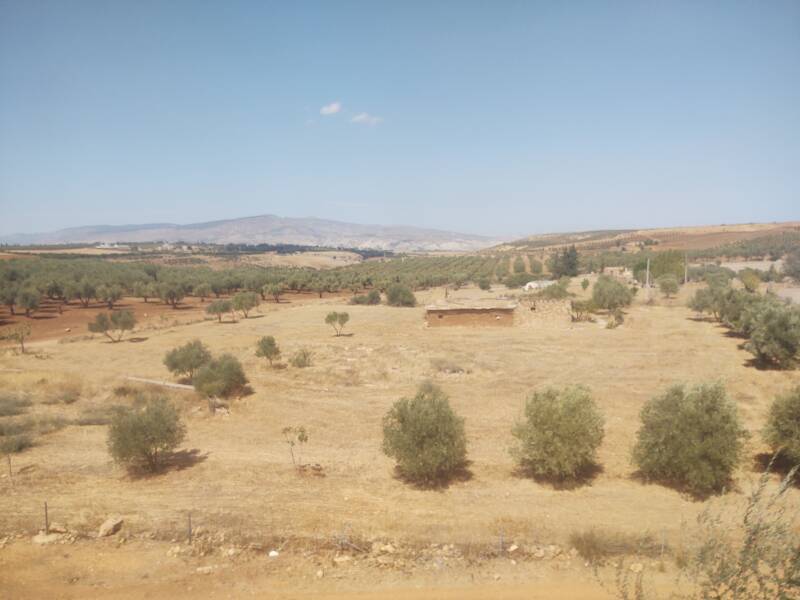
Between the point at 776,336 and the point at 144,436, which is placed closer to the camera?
the point at 144,436

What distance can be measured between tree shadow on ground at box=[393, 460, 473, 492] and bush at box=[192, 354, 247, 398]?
10374 millimetres

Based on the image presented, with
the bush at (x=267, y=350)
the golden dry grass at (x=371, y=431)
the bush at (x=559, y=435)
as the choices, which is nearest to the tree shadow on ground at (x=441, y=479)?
the golden dry grass at (x=371, y=431)

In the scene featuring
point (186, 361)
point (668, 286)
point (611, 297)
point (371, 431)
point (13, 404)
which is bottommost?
point (371, 431)

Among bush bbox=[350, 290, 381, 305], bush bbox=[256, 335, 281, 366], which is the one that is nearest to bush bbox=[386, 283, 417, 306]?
bush bbox=[350, 290, 381, 305]

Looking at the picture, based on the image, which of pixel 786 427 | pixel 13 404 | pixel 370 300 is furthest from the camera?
pixel 370 300

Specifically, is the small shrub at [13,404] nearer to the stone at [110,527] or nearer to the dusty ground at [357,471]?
the dusty ground at [357,471]

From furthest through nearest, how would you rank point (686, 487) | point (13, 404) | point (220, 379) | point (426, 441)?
1. point (220, 379)
2. point (13, 404)
3. point (426, 441)
4. point (686, 487)

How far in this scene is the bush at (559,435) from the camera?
12.2 meters

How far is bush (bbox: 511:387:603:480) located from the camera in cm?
1225

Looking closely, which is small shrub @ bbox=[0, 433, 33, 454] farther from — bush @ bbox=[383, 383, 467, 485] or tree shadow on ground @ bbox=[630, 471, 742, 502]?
tree shadow on ground @ bbox=[630, 471, 742, 502]

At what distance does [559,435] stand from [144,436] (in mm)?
11652

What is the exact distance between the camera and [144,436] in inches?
523

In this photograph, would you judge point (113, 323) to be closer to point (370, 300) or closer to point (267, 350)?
point (267, 350)

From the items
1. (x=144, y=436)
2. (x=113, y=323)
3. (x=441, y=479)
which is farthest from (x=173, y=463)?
(x=113, y=323)
